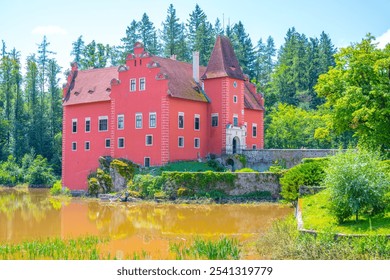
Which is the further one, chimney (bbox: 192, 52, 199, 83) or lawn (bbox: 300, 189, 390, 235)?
chimney (bbox: 192, 52, 199, 83)

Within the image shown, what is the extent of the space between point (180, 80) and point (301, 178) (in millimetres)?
20031

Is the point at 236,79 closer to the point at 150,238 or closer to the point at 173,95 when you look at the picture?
the point at 173,95

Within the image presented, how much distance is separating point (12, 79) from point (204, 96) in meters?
31.3

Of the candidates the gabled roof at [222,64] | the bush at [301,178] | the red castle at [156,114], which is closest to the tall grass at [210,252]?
the bush at [301,178]

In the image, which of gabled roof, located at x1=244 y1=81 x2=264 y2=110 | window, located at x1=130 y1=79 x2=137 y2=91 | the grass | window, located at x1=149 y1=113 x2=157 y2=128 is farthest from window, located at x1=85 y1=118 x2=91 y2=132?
the grass

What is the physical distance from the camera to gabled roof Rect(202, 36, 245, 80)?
150 feet

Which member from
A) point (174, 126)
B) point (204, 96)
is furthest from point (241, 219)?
point (204, 96)

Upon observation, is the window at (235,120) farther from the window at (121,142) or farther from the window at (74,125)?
the window at (74,125)

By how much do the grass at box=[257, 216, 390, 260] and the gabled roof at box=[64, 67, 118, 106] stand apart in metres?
31.9

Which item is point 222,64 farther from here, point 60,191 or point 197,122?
point 60,191

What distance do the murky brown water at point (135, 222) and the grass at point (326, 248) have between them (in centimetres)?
327

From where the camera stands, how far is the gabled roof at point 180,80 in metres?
43.9

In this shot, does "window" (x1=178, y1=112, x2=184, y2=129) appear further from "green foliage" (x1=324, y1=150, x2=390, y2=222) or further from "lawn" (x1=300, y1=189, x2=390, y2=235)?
"green foliage" (x1=324, y1=150, x2=390, y2=222)

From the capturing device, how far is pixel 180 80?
45.6 m
